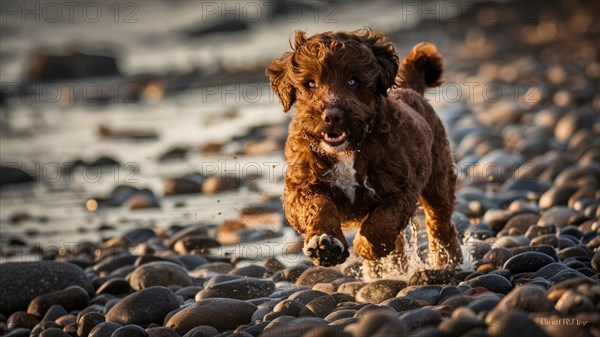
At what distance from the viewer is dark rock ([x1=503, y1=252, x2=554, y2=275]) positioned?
721 centimetres

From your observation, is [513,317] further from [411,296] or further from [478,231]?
[478,231]

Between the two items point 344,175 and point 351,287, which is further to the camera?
point 351,287

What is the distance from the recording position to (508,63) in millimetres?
22547

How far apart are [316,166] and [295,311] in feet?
3.19

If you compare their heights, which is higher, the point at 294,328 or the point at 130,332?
the point at 294,328

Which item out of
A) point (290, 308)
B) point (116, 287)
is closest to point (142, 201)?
point (116, 287)

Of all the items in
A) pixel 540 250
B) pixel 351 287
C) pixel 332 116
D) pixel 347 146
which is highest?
pixel 332 116

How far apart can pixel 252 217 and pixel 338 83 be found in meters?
4.28

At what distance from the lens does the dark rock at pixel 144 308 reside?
7.23m

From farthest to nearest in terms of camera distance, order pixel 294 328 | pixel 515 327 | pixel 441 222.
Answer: pixel 441 222
pixel 294 328
pixel 515 327

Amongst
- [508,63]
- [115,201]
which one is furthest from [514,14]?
[115,201]

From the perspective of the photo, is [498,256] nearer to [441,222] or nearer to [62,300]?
[441,222]

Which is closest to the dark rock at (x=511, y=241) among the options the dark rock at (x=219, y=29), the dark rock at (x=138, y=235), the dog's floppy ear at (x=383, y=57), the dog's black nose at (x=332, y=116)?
the dog's floppy ear at (x=383, y=57)

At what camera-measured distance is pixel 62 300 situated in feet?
26.5
